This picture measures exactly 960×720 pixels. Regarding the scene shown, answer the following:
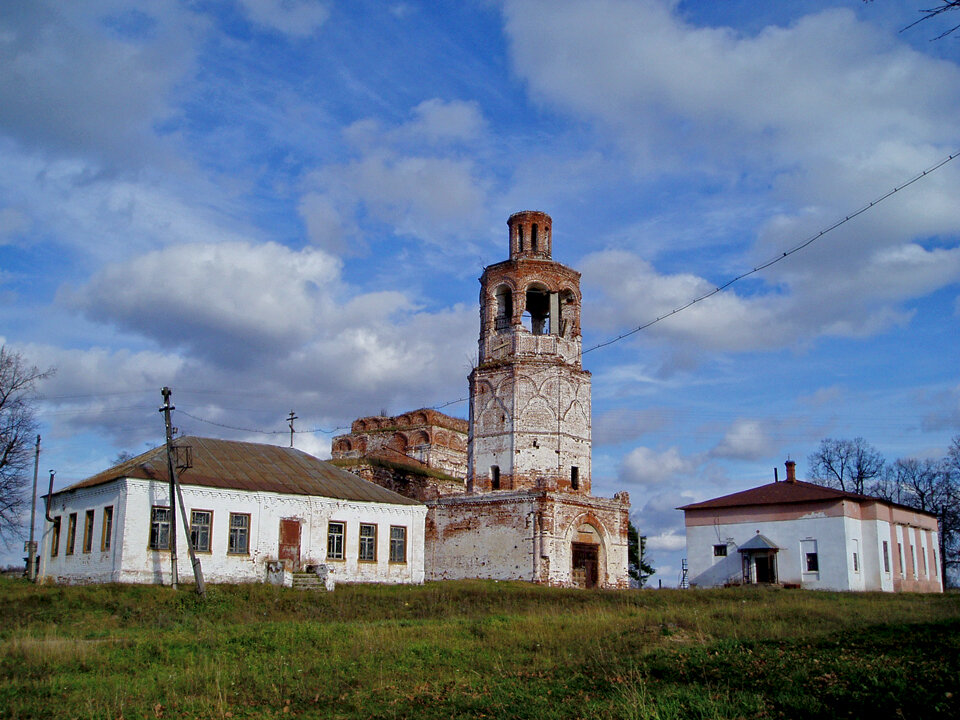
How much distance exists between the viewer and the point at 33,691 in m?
11.2

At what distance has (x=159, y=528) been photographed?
79.5 ft

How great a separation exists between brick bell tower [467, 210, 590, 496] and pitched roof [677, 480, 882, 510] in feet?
23.5

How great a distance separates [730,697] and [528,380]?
21.9 meters

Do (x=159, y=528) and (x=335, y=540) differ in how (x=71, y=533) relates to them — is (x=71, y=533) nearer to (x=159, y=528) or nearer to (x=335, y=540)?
(x=159, y=528)

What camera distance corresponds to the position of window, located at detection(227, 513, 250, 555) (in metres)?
25.3

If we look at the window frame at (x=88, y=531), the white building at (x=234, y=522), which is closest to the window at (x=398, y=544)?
the white building at (x=234, y=522)

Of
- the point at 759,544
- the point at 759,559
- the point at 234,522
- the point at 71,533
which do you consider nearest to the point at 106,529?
the point at 71,533

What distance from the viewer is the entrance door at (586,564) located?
2998 cm

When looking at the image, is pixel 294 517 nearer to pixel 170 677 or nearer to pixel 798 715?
pixel 170 677

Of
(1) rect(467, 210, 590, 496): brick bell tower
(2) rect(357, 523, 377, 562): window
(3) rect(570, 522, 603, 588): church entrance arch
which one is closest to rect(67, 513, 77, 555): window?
(2) rect(357, 523, 377, 562): window

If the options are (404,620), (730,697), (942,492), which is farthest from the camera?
(942,492)

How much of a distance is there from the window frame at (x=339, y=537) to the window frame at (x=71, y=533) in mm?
7351

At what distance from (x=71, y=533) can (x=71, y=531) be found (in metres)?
0.06

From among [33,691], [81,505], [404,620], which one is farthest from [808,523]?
[33,691]
